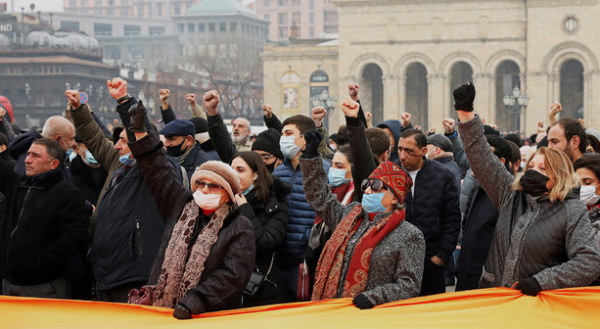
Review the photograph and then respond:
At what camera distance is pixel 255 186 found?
7.24m

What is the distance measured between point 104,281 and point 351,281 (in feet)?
6.76

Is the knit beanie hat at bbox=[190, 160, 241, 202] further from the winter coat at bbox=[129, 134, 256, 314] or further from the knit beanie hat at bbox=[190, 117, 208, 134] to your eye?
the knit beanie hat at bbox=[190, 117, 208, 134]

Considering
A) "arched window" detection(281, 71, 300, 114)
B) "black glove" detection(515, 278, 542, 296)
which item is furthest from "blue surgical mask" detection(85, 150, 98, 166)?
"arched window" detection(281, 71, 300, 114)

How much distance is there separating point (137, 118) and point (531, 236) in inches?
103

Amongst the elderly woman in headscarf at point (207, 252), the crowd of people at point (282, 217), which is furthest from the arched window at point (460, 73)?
the elderly woman in headscarf at point (207, 252)

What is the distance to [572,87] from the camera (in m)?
60.4

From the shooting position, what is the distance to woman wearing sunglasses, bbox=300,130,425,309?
237 inches

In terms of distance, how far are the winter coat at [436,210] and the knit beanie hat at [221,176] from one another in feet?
6.47

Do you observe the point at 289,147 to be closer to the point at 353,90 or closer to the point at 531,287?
the point at 353,90

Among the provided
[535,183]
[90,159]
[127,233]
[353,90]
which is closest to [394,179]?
[535,183]

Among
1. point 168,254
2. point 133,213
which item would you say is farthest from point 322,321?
point 133,213

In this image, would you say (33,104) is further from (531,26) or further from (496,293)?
(496,293)

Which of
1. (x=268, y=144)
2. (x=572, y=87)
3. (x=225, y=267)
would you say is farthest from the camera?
(x=572, y=87)

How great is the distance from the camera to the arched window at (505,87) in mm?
60656
